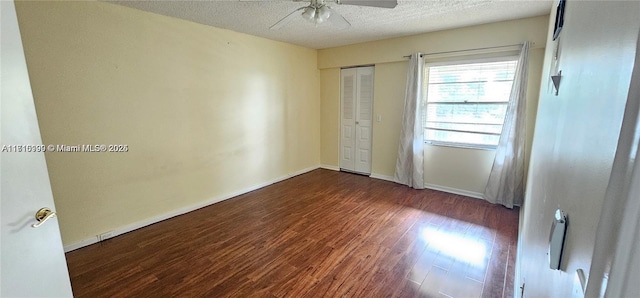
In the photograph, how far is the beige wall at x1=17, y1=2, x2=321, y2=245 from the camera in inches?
94.7

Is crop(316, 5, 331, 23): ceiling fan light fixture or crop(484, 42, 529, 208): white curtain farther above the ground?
crop(316, 5, 331, 23): ceiling fan light fixture

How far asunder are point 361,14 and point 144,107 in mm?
2624

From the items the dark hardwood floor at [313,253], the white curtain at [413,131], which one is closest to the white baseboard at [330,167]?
the white curtain at [413,131]

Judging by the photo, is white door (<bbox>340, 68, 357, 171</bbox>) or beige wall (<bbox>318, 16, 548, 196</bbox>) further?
white door (<bbox>340, 68, 357, 171</bbox>)

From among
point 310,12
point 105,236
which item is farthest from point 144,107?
point 310,12

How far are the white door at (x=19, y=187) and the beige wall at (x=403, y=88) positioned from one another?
4117 mm

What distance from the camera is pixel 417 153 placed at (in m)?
4.15

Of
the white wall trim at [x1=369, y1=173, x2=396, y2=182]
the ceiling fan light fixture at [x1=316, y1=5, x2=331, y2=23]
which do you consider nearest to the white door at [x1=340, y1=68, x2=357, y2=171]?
the white wall trim at [x1=369, y1=173, x2=396, y2=182]

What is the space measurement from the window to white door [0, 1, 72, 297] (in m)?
4.14

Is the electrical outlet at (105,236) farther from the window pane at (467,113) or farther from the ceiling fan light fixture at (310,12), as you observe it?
the window pane at (467,113)

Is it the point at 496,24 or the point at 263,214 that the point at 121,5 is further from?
the point at 496,24

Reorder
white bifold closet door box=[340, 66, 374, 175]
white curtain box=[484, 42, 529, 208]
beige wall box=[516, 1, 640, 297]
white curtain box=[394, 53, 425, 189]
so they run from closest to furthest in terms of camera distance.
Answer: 1. beige wall box=[516, 1, 640, 297]
2. white curtain box=[484, 42, 529, 208]
3. white curtain box=[394, 53, 425, 189]
4. white bifold closet door box=[340, 66, 374, 175]

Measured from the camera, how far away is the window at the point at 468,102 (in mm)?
3530

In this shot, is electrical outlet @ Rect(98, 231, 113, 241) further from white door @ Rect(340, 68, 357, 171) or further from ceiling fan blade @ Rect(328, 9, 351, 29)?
white door @ Rect(340, 68, 357, 171)
